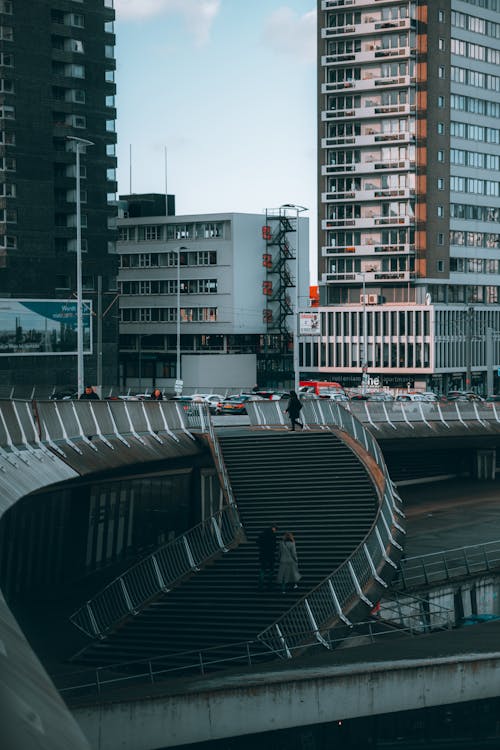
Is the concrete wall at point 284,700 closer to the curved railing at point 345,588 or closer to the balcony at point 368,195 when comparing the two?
the curved railing at point 345,588

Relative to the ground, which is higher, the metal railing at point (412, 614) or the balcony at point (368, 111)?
the balcony at point (368, 111)

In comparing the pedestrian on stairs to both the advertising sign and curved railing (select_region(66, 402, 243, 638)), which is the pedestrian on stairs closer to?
curved railing (select_region(66, 402, 243, 638))

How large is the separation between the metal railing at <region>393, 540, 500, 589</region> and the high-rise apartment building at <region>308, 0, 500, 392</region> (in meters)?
68.4

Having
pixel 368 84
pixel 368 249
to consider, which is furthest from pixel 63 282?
pixel 368 84

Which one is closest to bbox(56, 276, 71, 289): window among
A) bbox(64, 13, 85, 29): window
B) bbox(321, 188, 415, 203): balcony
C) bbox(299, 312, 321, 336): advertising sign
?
bbox(64, 13, 85, 29): window

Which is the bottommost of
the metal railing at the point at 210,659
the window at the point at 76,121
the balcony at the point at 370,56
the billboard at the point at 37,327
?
the metal railing at the point at 210,659

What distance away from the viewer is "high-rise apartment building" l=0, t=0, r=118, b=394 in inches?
3287

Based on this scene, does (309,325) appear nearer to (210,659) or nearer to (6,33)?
(6,33)

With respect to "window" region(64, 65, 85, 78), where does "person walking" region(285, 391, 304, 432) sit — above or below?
below

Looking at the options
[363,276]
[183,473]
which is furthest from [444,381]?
[183,473]

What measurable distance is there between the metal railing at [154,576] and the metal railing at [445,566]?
16.4 feet

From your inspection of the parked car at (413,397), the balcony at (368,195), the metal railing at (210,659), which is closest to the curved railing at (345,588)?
the metal railing at (210,659)

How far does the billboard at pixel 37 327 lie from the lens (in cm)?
8100

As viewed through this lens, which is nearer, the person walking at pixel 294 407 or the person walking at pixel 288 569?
the person walking at pixel 288 569
